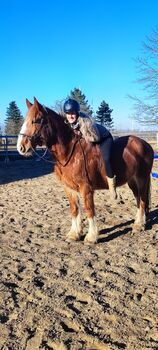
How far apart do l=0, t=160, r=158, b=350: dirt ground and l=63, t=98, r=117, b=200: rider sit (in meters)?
1.10

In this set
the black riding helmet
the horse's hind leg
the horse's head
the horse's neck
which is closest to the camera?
the horse's head

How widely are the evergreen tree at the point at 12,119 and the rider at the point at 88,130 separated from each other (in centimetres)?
4251

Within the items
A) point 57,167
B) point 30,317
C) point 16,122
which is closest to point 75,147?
point 57,167

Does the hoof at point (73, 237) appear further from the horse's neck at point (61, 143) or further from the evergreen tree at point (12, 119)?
the evergreen tree at point (12, 119)

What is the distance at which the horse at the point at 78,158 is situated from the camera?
14.7 ft

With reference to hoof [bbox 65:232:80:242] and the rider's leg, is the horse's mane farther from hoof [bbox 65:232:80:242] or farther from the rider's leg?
hoof [bbox 65:232:80:242]

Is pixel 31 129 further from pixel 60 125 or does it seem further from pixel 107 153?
pixel 107 153

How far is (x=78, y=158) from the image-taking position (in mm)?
4770

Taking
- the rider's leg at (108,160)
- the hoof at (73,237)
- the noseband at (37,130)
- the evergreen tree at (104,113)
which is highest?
the evergreen tree at (104,113)

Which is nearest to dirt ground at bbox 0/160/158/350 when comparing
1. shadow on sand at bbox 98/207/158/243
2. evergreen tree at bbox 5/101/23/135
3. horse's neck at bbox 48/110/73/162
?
shadow on sand at bbox 98/207/158/243

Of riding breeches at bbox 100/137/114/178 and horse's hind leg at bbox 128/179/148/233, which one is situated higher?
riding breeches at bbox 100/137/114/178

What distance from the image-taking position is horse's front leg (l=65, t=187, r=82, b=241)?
5.06 meters

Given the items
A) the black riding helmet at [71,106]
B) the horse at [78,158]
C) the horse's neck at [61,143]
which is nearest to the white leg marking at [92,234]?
the horse at [78,158]

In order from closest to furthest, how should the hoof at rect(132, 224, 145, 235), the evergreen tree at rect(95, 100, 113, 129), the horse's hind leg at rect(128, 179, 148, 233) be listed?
the hoof at rect(132, 224, 145, 235), the horse's hind leg at rect(128, 179, 148, 233), the evergreen tree at rect(95, 100, 113, 129)
